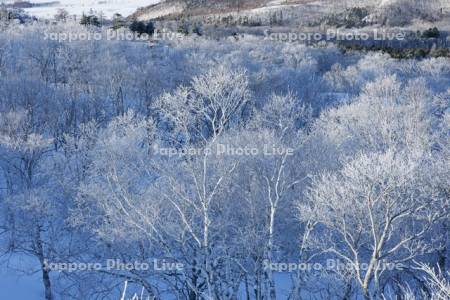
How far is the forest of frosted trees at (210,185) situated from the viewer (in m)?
15.3

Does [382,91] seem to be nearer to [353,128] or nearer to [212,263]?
[353,128]

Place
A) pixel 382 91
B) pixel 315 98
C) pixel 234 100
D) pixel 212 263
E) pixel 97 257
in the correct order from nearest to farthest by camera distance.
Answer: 1. pixel 234 100
2. pixel 212 263
3. pixel 97 257
4. pixel 382 91
5. pixel 315 98

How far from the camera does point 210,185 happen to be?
18344mm

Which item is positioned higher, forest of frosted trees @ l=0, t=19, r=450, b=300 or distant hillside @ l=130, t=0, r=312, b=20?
distant hillside @ l=130, t=0, r=312, b=20

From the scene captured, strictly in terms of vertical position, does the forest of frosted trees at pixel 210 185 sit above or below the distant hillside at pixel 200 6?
below

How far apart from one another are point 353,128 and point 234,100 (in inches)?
592

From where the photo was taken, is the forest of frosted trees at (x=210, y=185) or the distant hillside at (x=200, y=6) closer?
the forest of frosted trees at (x=210, y=185)

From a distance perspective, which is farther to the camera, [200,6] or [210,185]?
[200,6]

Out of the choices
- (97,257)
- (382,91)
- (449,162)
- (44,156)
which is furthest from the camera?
(382,91)

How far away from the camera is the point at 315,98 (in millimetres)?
40750

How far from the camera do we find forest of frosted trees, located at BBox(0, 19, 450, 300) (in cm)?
1530

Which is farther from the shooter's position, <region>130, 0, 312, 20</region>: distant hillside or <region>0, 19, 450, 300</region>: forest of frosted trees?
<region>130, 0, 312, 20</region>: distant hillside

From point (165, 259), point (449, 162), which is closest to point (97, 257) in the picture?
point (165, 259)

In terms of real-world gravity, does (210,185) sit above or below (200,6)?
below
